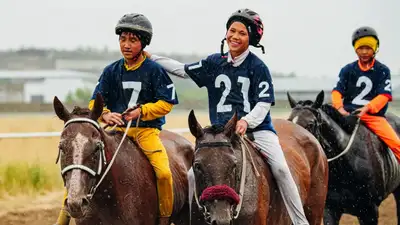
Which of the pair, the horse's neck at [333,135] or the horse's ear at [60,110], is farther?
the horse's neck at [333,135]

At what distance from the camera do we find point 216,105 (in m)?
6.87

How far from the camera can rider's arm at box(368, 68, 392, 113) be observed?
32.7 feet

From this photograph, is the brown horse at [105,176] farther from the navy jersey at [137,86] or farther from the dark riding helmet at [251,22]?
the dark riding helmet at [251,22]

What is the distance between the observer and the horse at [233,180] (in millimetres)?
5727

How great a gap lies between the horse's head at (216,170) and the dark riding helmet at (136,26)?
108 centimetres

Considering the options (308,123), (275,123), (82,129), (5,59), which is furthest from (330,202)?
(5,59)

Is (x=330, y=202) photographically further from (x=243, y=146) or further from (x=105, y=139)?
(x=105, y=139)

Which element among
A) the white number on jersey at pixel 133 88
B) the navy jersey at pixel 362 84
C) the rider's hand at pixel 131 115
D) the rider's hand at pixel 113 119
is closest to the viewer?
the rider's hand at pixel 113 119

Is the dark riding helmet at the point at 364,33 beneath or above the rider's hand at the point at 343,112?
above

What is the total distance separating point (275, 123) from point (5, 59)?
28909mm

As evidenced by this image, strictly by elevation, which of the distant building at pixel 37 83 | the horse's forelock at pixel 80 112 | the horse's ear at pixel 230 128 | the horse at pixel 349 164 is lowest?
the distant building at pixel 37 83

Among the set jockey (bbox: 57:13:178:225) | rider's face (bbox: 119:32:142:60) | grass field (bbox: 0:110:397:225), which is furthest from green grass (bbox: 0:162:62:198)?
rider's face (bbox: 119:32:142:60)

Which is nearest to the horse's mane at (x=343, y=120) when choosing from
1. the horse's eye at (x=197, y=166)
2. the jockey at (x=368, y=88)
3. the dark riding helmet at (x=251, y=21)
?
the jockey at (x=368, y=88)

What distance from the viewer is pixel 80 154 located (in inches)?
223
